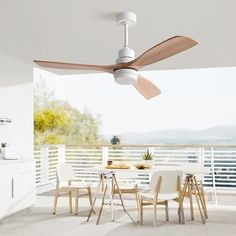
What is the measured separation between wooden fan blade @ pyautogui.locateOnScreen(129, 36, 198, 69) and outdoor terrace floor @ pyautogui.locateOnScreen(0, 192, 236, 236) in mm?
2148

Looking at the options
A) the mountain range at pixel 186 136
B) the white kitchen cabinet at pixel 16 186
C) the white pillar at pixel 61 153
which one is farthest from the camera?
the mountain range at pixel 186 136

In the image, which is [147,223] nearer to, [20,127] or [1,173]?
[1,173]

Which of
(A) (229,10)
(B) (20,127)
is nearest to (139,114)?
(B) (20,127)

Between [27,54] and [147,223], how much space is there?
296 centimetres

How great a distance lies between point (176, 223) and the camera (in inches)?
188

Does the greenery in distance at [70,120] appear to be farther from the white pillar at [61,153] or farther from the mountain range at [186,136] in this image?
the mountain range at [186,136]

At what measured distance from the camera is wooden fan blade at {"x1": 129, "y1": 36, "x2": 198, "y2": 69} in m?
2.74

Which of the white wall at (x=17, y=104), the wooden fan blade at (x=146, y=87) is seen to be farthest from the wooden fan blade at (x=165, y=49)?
the white wall at (x=17, y=104)

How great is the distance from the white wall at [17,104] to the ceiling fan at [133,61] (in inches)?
88.2

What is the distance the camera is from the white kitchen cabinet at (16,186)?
4781 mm

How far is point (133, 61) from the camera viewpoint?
3.24 m

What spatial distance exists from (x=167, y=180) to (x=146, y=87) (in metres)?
1.29

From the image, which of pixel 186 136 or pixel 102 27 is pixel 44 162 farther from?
pixel 186 136

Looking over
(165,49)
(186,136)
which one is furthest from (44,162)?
(186,136)
